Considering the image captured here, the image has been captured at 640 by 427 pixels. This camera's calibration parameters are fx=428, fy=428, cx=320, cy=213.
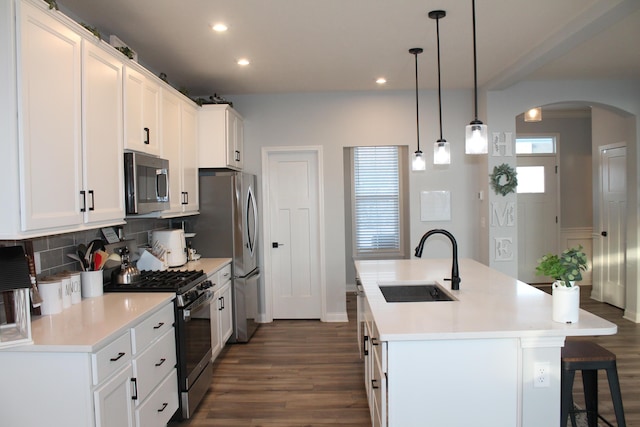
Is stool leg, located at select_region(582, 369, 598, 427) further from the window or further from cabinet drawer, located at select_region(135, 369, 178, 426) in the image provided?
the window

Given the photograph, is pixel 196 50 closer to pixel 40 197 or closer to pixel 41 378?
pixel 40 197

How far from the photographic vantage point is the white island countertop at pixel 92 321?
1.78 metres

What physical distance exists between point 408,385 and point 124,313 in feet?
4.83

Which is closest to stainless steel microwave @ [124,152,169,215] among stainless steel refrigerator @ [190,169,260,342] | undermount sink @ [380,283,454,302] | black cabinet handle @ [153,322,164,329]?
black cabinet handle @ [153,322,164,329]

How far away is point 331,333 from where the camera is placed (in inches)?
182

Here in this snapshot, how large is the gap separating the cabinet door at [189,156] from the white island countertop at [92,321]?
1.36 meters

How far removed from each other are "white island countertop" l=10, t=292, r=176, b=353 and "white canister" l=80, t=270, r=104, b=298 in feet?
0.18

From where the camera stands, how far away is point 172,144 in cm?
361

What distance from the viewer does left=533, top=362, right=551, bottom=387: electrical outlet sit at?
1855mm

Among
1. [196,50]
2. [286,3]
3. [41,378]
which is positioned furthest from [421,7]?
[41,378]

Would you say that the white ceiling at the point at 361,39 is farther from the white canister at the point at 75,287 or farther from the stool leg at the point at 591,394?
the stool leg at the point at 591,394

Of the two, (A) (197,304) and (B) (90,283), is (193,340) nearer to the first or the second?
(A) (197,304)

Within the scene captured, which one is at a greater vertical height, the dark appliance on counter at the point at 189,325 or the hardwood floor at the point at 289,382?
the dark appliance on counter at the point at 189,325

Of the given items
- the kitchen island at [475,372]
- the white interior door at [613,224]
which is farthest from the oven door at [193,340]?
the white interior door at [613,224]
